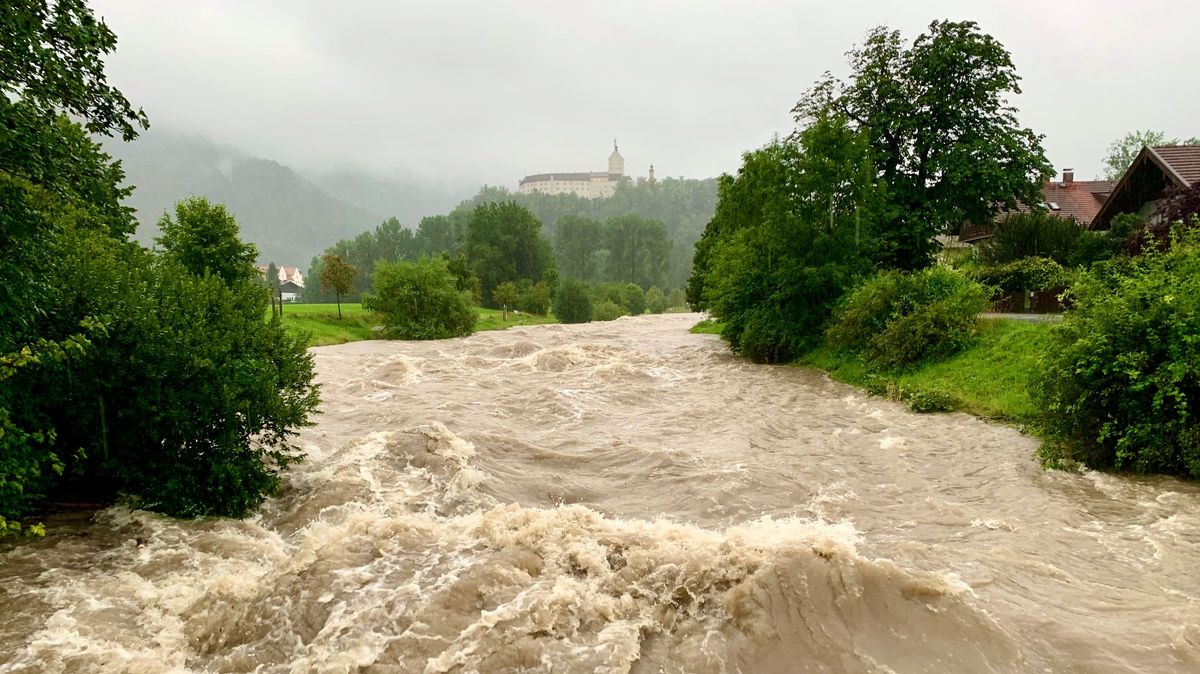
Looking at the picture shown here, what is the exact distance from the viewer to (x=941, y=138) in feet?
90.1

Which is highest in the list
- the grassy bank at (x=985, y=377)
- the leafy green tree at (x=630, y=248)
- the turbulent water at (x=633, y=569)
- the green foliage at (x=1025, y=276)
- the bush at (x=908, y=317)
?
the leafy green tree at (x=630, y=248)

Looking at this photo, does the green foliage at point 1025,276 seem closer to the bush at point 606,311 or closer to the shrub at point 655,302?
the bush at point 606,311

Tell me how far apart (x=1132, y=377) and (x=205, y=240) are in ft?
122

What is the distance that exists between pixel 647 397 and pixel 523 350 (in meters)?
15.4

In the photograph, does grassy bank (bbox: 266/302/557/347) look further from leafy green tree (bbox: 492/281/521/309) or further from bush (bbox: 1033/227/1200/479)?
bush (bbox: 1033/227/1200/479)

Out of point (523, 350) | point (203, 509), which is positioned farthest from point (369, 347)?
point (203, 509)

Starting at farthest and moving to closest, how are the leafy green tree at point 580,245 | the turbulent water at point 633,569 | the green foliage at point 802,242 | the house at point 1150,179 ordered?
1. the leafy green tree at point 580,245
2. the house at point 1150,179
3. the green foliage at point 802,242
4. the turbulent water at point 633,569

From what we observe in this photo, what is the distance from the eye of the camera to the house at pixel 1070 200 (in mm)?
43094

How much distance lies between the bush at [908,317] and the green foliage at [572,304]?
55976mm

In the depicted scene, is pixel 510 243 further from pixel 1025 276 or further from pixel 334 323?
pixel 1025 276

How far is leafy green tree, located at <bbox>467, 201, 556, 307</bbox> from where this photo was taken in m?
89.2

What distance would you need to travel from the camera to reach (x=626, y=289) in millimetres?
104500

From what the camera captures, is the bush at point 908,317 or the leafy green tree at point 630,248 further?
the leafy green tree at point 630,248

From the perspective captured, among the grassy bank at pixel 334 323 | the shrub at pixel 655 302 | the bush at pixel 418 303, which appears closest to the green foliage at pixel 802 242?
the bush at pixel 418 303
